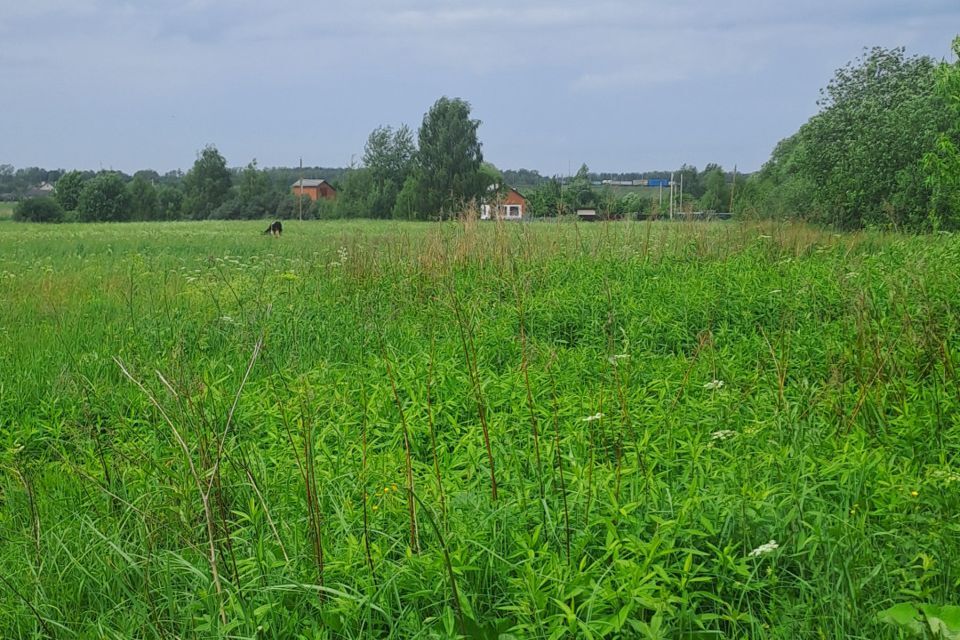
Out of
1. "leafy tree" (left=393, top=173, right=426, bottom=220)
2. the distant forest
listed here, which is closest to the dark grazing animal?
the distant forest

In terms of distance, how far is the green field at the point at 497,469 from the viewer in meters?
2.37

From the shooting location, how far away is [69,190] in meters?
65.1

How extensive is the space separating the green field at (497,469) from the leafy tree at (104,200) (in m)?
61.5

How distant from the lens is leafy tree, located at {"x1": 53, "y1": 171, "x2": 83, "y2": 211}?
6450 centimetres

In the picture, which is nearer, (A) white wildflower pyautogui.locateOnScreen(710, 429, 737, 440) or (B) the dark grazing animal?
(A) white wildflower pyautogui.locateOnScreen(710, 429, 737, 440)

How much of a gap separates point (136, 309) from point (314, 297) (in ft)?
5.72

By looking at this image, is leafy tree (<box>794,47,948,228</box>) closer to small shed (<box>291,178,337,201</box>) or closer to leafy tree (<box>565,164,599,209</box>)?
leafy tree (<box>565,164,599,209</box>)

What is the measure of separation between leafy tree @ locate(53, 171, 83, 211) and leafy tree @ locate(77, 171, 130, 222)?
1.41 m

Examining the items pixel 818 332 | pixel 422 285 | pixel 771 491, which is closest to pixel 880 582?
pixel 771 491

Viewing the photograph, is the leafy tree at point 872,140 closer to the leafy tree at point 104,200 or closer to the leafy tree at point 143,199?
the leafy tree at point 104,200

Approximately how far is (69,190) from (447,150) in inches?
1386

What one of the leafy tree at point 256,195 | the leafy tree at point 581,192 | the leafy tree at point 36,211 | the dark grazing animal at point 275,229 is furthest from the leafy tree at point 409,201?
the leafy tree at point 581,192

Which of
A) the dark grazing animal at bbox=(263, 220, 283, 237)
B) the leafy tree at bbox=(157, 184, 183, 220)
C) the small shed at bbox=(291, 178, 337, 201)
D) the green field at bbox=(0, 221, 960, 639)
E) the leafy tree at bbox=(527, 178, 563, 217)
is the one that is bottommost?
the green field at bbox=(0, 221, 960, 639)

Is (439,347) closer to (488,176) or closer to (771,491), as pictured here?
(771,491)
